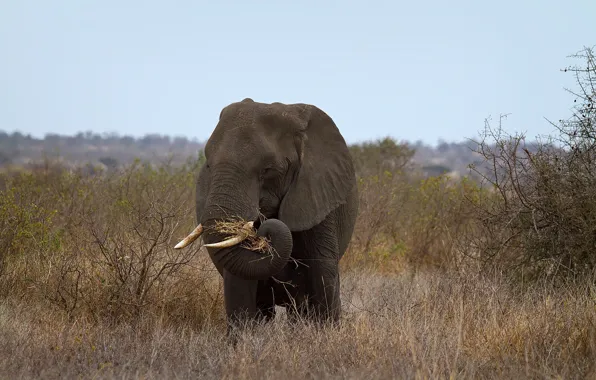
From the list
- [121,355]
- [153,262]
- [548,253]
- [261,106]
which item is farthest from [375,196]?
[121,355]

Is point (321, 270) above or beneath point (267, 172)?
beneath

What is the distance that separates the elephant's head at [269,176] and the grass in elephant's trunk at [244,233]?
52 mm

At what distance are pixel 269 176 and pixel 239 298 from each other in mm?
985

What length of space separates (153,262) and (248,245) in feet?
6.99

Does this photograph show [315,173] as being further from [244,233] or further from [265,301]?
[265,301]

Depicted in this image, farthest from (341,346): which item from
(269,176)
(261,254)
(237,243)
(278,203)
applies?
(269,176)

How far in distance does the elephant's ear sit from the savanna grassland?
87 centimetres

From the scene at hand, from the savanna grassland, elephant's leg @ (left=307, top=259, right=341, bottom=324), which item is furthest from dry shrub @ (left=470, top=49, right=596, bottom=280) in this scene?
elephant's leg @ (left=307, top=259, right=341, bottom=324)

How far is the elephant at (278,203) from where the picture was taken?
665cm

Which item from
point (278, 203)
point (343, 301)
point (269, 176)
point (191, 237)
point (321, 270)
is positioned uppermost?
point (269, 176)

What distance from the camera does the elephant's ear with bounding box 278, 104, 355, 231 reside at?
7125 mm

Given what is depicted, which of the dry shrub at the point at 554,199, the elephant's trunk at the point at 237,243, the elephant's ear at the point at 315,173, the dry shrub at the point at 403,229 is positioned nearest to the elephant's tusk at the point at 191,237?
the elephant's trunk at the point at 237,243

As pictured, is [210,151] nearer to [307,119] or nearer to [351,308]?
[307,119]

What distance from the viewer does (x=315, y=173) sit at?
739 centimetres
